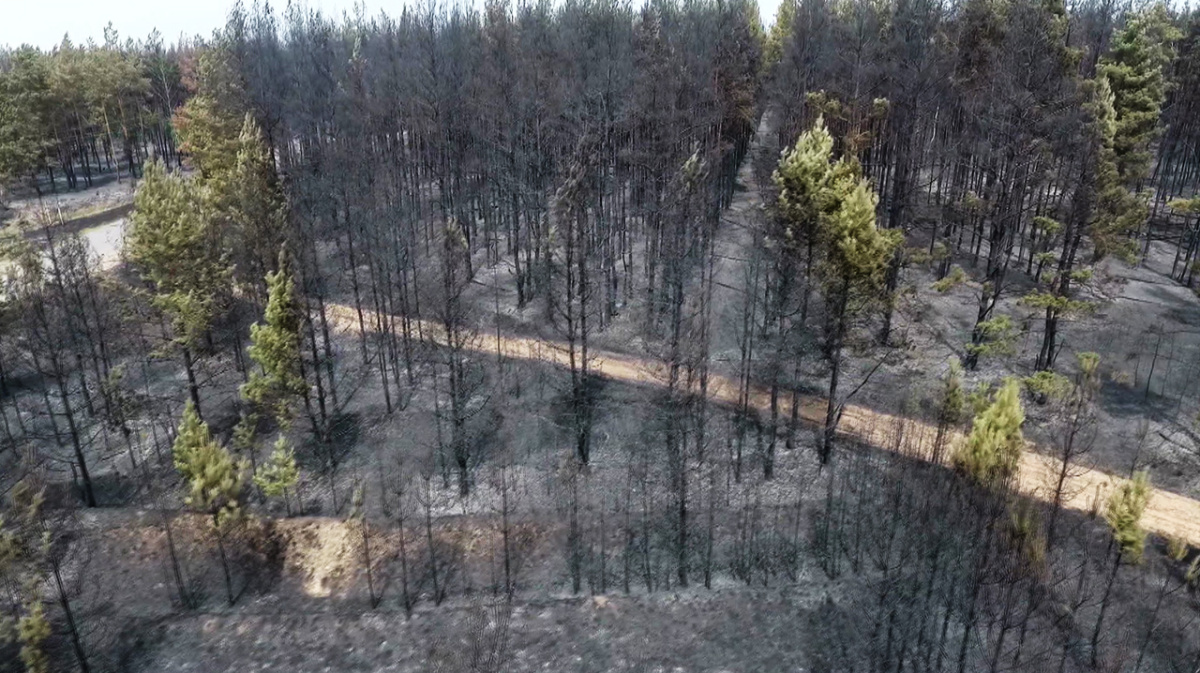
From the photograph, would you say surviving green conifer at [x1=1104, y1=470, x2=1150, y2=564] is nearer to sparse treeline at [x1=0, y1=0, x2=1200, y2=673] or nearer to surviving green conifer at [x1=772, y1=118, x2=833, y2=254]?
sparse treeline at [x1=0, y1=0, x2=1200, y2=673]

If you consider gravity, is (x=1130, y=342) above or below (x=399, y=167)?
below

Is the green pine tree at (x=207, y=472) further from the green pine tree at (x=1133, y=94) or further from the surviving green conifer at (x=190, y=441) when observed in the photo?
the green pine tree at (x=1133, y=94)

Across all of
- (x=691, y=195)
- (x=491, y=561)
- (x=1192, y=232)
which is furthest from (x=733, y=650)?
(x=1192, y=232)

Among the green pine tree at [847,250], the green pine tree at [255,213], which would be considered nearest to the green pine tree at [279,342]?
the green pine tree at [255,213]

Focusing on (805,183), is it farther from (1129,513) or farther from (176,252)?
(176,252)

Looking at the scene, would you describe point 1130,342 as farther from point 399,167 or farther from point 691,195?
point 399,167

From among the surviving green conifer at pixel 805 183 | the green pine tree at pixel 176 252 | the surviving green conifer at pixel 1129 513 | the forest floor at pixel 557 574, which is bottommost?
the forest floor at pixel 557 574

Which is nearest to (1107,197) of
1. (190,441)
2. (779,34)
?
(190,441)
